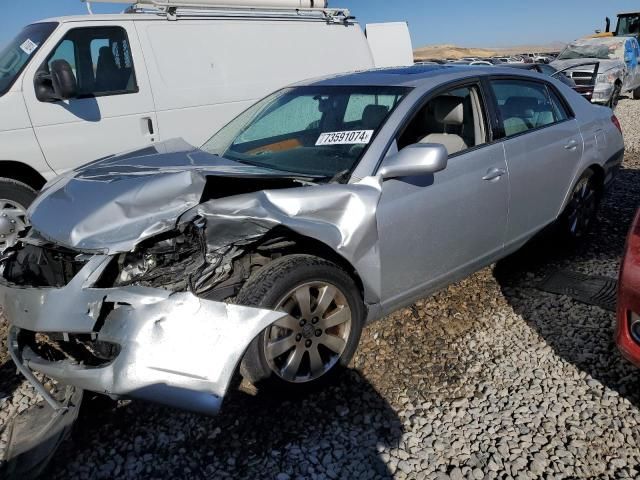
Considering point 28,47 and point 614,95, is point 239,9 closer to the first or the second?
point 28,47

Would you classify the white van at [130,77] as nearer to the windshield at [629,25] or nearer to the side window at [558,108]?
the side window at [558,108]

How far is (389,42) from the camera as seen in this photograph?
8.27 m

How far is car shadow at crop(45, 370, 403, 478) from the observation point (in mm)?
2340

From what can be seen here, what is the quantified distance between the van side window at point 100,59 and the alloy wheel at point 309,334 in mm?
3584

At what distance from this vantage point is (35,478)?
7.47 ft

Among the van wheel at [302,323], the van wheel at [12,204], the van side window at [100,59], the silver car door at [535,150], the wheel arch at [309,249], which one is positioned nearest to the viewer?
the van wheel at [302,323]

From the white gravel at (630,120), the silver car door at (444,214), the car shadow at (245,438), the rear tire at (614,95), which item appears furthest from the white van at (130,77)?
the rear tire at (614,95)

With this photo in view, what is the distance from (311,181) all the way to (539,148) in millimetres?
1831

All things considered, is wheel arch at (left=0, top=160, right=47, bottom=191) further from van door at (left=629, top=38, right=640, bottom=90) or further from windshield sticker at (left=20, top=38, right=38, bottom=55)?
van door at (left=629, top=38, right=640, bottom=90)

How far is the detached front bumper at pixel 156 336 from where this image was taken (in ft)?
6.80

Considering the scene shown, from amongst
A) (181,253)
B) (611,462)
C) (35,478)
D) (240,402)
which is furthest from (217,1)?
(611,462)

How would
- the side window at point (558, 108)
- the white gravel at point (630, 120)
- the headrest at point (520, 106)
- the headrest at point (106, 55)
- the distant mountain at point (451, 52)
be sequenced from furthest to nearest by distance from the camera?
the distant mountain at point (451, 52) < the white gravel at point (630, 120) < the headrest at point (106, 55) < the side window at point (558, 108) < the headrest at point (520, 106)

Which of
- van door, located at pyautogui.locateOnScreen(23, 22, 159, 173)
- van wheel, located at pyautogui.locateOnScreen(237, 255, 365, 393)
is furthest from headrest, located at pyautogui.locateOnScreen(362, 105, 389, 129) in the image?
van door, located at pyautogui.locateOnScreen(23, 22, 159, 173)

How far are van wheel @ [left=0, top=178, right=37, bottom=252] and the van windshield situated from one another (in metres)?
0.80
